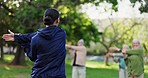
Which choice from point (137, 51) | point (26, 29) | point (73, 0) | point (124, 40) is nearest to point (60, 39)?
point (137, 51)

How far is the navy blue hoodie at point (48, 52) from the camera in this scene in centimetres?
446

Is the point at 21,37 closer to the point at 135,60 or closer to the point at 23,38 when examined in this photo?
the point at 23,38

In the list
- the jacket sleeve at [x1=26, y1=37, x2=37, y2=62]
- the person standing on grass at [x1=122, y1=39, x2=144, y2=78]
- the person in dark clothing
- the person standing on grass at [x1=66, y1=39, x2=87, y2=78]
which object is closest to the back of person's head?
the person in dark clothing

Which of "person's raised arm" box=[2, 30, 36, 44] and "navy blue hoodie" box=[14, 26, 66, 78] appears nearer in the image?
"navy blue hoodie" box=[14, 26, 66, 78]

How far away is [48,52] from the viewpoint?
450cm

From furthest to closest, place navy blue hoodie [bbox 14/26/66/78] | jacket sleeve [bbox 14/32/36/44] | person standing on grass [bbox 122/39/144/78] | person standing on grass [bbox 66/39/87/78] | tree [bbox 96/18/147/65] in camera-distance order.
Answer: tree [bbox 96/18/147/65]
person standing on grass [bbox 66/39/87/78]
person standing on grass [bbox 122/39/144/78]
jacket sleeve [bbox 14/32/36/44]
navy blue hoodie [bbox 14/26/66/78]

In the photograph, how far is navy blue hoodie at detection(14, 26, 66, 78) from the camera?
4457 mm

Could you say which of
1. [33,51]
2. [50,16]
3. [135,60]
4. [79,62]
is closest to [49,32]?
[50,16]

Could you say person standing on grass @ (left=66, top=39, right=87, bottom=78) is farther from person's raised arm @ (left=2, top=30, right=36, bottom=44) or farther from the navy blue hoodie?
the navy blue hoodie

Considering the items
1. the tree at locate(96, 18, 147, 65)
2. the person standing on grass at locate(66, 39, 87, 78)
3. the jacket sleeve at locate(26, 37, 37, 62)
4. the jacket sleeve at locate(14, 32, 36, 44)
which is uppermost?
the jacket sleeve at locate(14, 32, 36, 44)

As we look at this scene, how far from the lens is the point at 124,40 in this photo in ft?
163

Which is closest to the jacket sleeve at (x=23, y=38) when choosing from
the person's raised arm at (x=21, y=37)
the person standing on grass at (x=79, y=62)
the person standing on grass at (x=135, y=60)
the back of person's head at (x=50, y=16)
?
the person's raised arm at (x=21, y=37)

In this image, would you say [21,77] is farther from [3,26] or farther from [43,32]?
[43,32]

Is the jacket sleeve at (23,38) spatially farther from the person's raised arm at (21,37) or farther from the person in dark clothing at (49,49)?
the person in dark clothing at (49,49)
